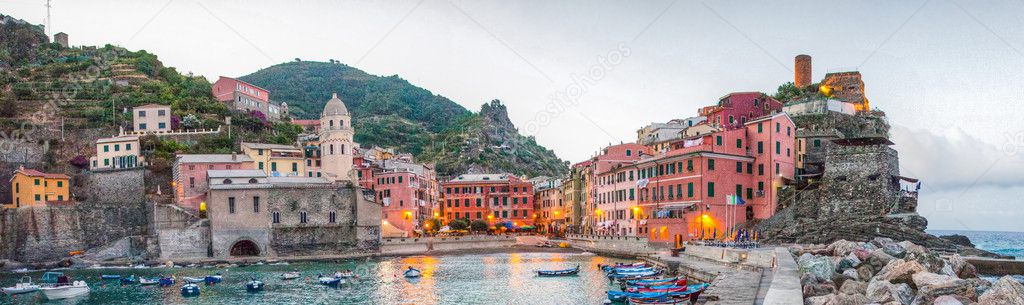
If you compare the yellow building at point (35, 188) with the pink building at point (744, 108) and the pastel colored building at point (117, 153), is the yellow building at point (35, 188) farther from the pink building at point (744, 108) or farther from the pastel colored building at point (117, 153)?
the pink building at point (744, 108)

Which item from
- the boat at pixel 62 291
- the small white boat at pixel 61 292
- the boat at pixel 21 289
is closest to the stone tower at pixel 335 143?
the boat at pixel 21 289

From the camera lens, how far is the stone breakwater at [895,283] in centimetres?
1978

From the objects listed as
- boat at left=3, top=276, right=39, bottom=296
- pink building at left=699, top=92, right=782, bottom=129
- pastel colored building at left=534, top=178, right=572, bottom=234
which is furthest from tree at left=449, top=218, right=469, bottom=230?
boat at left=3, top=276, right=39, bottom=296

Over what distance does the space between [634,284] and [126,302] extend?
88.5 feet

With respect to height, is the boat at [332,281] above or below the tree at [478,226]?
above

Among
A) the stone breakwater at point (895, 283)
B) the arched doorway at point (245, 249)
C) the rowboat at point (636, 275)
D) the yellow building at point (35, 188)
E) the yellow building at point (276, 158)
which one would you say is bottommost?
the arched doorway at point (245, 249)

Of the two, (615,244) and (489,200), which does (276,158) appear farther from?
(615,244)

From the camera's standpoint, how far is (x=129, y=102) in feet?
308

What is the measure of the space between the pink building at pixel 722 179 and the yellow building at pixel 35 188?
54.3m

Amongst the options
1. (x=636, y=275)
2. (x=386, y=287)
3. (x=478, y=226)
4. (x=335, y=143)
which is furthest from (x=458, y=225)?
(x=636, y=275)

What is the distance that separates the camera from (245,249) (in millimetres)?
68188

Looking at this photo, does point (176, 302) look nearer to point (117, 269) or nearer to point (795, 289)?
point (117, 269)

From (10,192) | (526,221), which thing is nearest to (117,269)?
(10,192)

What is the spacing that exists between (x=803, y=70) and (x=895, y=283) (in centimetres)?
6662
